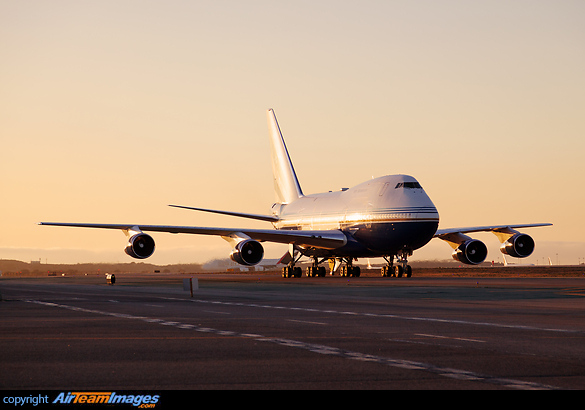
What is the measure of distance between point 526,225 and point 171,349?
43.9 m

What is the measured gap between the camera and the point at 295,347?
11.7 metres

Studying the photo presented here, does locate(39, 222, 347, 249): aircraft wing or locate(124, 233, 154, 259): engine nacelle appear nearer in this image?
locate(124, 233, 154, 259): engine nacelle

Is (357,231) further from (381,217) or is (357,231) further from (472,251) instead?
(472,251)

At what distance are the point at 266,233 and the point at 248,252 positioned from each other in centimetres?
387

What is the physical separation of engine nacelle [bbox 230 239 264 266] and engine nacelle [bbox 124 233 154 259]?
4969 mm

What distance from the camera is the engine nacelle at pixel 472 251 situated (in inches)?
2010

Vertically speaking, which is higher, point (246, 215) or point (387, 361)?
point (246, 215)

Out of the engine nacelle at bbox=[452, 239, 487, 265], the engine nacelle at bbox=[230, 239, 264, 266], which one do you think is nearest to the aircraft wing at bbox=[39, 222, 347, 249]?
the engine nacelle at bbox=[230, 239, 264, 266]

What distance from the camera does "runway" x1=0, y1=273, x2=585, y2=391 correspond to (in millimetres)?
8516

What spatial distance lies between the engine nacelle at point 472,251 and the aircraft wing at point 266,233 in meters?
7.64

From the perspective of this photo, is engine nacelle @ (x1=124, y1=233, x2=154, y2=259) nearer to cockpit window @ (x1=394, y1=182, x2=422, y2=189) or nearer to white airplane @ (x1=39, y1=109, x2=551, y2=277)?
white airplane @ (x1=39, y1=109, x2=551, y2=277)

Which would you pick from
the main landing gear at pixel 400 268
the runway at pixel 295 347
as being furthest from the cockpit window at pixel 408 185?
the runway at pixel 295 347

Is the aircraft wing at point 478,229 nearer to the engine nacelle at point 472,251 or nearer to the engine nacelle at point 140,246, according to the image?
the engine nacelle at point 472,251
